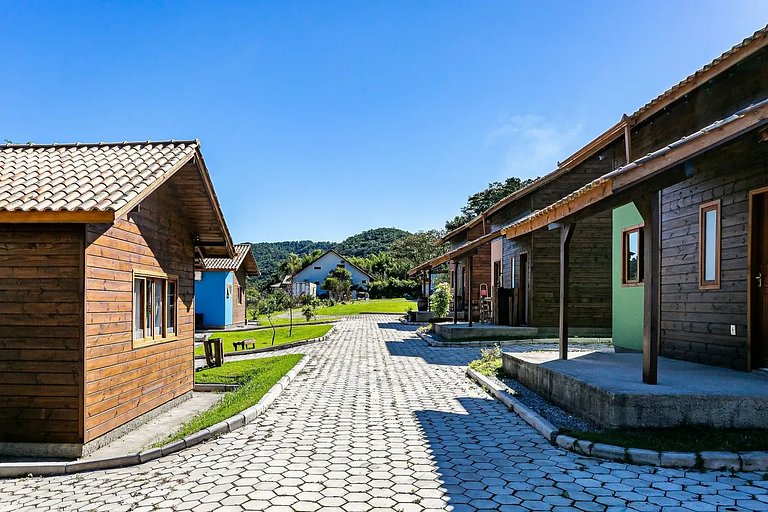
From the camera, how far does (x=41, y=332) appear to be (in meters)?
6.86

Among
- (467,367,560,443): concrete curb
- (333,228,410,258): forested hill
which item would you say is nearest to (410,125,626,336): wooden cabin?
(467,367,560,443): concrete curb

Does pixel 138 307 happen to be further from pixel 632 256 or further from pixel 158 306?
pixel 632 256

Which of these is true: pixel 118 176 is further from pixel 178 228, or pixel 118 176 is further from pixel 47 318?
pixel 178 228

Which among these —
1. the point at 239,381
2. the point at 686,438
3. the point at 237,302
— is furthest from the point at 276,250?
the point at 686,438

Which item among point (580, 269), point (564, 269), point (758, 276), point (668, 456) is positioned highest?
point (580, 269)

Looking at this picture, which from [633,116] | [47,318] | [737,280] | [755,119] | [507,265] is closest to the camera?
[755,119]

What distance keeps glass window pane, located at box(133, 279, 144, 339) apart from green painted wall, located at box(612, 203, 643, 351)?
9107mm

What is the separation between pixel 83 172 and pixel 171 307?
3.07m

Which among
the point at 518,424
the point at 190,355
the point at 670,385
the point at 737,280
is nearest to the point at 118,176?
the point at 190,355

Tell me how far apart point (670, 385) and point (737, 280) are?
103 inches

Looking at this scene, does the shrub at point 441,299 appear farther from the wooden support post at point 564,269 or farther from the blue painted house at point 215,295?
→ the wooden support post at point 564,269

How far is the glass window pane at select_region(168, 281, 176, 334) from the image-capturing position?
33.4 feet

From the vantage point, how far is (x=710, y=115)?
9586 mm

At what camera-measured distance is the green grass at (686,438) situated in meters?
5.82
